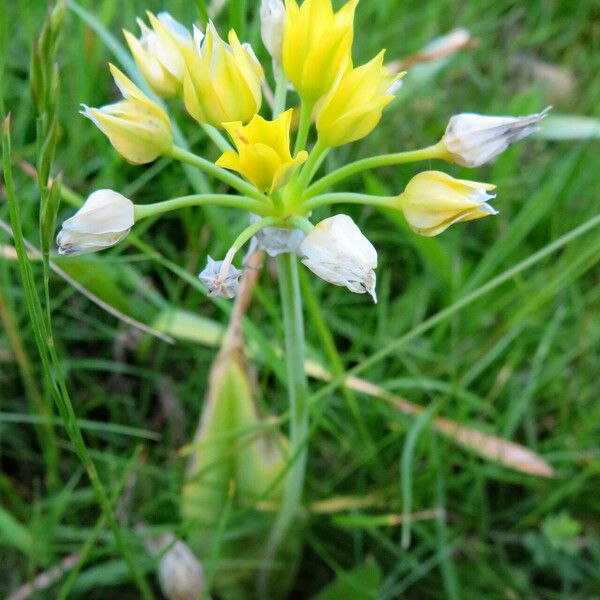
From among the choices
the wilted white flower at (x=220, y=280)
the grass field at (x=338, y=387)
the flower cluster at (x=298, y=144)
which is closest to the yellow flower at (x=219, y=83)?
the flower cluster at (x=298, y=144)

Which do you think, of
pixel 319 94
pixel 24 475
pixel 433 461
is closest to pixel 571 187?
pixel 433 461

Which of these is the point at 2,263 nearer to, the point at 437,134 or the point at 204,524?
the point at 204,524

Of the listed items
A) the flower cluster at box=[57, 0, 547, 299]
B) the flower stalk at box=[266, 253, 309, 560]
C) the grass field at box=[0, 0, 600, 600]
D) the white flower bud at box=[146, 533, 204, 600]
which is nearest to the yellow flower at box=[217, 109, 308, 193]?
the flower cluster at box=[57, 0, 547, 299]

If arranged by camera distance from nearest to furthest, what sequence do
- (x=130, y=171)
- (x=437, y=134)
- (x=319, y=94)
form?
(x=319, y=94)
(x=130, y=171)
(x=437, y=134)

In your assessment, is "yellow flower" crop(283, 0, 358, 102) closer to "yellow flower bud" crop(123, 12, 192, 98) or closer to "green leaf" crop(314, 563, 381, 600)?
"yellow flower bud" crop(123, 12, 192, 98)

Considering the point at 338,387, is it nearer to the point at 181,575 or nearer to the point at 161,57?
the point at 181,575

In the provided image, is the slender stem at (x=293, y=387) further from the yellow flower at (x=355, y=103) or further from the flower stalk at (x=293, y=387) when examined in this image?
the yellow flower at (x=355, y=103)
